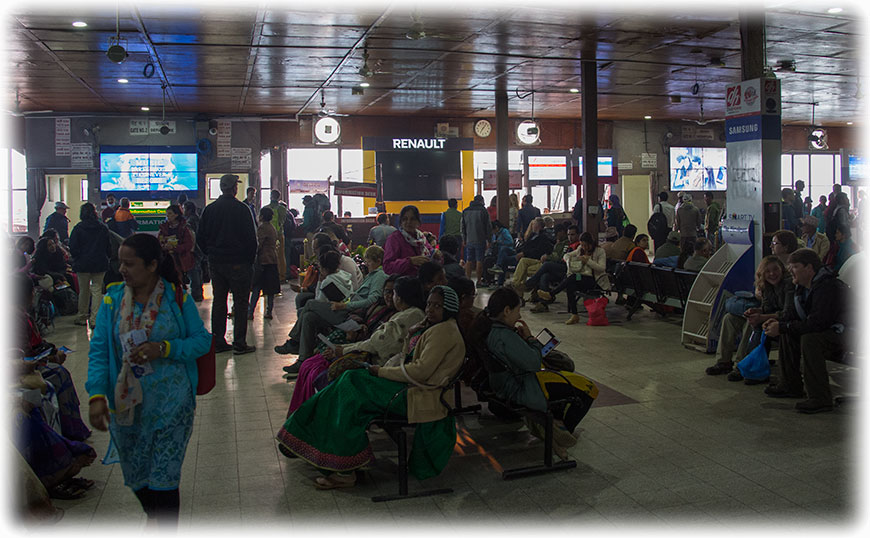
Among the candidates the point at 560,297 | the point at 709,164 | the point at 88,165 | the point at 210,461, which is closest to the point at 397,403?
the point at 210,461

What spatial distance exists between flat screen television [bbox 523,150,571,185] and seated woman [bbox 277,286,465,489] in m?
16.8

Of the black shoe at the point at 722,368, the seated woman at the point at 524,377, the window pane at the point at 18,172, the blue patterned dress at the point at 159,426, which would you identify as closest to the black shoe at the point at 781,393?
the black shoe at the point at 722,368

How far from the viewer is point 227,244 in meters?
7.88

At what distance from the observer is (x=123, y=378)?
3084 mm

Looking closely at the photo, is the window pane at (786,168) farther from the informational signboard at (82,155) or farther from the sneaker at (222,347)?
the sneaker at (222,347)

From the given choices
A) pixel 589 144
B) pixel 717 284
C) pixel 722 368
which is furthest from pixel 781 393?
pixel 589 144

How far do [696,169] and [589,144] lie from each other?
10.7 m

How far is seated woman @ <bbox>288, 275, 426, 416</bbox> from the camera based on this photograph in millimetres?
4992

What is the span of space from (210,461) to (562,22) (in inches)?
275

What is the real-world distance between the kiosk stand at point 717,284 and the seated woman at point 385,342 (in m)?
3.97

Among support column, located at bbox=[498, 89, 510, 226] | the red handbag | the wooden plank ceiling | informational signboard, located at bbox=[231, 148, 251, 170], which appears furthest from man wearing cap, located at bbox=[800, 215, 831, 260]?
informational signboard, located at bbox=[231, 148, 251, 170]

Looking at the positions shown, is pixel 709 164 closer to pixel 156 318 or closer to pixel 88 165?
pixel 88 165

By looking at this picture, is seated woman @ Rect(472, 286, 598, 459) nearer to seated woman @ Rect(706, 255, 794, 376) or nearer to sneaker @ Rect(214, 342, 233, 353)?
seated woman @ Rect(706, 255, 794, 376)

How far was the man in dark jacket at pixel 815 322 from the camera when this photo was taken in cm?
548
